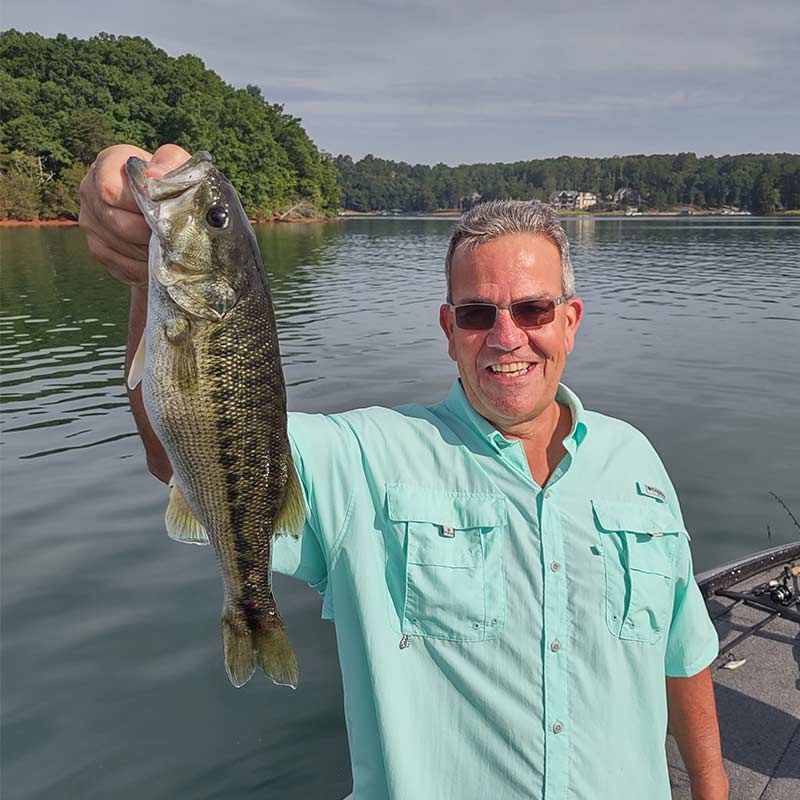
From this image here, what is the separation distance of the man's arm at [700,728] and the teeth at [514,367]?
1280 millimetres

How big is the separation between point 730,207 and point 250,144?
13008cm

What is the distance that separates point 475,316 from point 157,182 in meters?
1.10

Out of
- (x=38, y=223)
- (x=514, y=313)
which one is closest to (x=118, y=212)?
(x=514, y=313)

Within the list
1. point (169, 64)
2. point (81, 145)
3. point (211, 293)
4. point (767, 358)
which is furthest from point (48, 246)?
point (169, 64)

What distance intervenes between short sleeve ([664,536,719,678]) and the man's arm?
73mm

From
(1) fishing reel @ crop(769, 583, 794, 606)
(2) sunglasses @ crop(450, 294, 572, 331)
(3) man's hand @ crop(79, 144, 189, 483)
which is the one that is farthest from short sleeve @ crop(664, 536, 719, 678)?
(1) fishing reel @ crop(769, 583, 794, 606)

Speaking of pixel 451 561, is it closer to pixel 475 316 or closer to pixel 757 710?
pixel 475 316

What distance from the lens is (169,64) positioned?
9806 cm

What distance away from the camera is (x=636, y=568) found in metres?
2.49

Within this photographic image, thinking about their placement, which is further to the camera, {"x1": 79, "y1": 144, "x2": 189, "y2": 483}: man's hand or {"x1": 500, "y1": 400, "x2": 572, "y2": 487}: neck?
{"x1": 500, "y1": 400, "x2": 572, "y2": 487}: neck

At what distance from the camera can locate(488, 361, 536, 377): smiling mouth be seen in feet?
8.30

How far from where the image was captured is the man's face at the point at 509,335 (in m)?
2.50

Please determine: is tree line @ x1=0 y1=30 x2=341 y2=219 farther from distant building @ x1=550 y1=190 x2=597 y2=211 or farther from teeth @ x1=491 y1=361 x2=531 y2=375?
distant building @ x1=550 y1=190 x2=597 y2=211

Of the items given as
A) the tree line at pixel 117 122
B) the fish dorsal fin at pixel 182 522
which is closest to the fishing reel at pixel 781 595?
the fish dorsal fin at pixel 182 522
